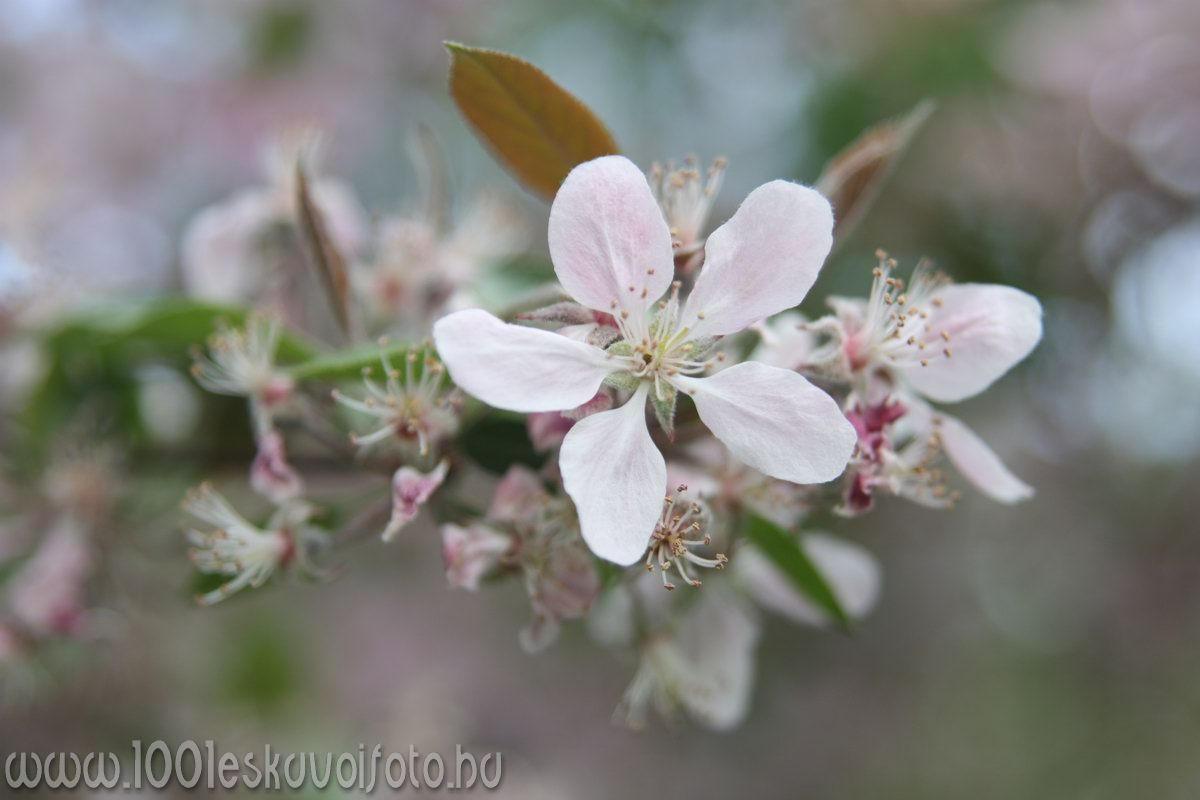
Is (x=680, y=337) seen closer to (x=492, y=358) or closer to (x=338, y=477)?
(x=492, y=358)

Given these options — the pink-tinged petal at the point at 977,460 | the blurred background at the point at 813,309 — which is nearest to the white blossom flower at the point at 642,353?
the pink-tinged petal at the point at 977,460

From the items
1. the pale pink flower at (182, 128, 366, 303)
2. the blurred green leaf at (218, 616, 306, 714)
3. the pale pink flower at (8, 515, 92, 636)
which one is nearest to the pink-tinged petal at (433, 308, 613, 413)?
the pale pink flower at (182, 128, 366, 303)

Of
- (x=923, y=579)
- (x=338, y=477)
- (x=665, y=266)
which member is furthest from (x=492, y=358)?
(x=923, y=579)

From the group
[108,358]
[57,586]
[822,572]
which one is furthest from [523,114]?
[57,586]

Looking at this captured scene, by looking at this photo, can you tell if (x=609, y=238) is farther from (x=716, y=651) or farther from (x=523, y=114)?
(x=716, y=651)

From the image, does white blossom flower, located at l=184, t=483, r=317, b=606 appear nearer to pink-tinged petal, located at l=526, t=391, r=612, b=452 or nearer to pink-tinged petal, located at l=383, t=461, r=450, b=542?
pink-tinged petal, located at l=383, t=461, r=450, b=542

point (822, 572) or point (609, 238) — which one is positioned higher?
point (609, 238)
